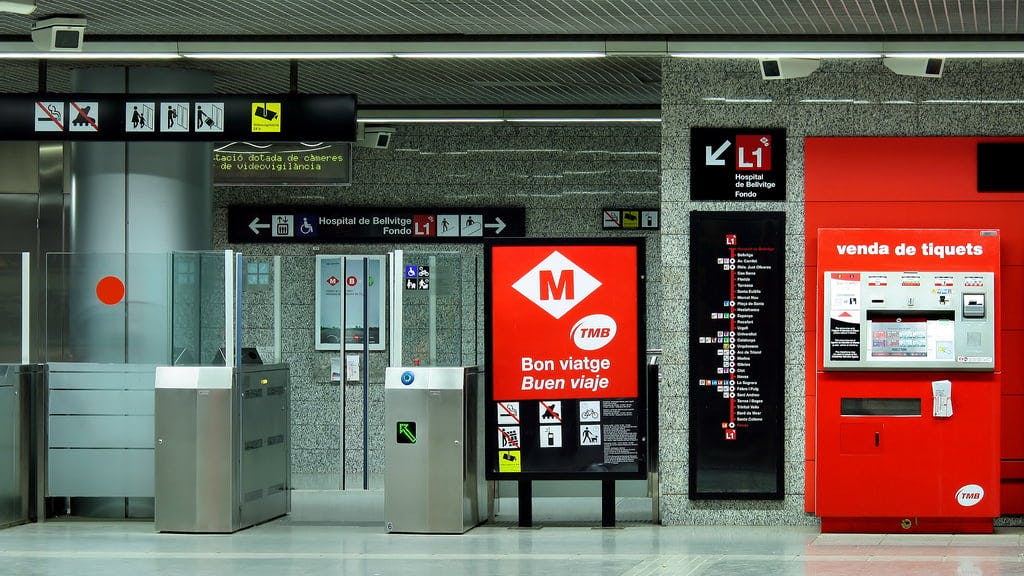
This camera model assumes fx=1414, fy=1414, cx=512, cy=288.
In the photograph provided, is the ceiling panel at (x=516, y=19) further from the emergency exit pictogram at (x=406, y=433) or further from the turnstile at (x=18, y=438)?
the emergency exit pictogram at (x=406, y=433)

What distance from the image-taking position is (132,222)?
10.6 metres

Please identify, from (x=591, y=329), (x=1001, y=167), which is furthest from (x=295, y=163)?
(x=1001, y=167)

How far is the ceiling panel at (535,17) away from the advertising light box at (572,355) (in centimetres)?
157

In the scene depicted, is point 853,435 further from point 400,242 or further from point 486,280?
point 400,242

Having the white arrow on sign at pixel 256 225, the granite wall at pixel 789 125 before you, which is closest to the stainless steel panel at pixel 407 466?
the granite wall at pixel 789 125

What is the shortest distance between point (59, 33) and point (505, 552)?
4110mm

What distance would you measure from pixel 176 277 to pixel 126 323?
90 centimetres

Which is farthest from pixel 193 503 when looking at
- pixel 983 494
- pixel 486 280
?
pixel 983 494

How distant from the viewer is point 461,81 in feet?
36.6

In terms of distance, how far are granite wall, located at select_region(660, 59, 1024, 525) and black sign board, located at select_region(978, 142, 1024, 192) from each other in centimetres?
12

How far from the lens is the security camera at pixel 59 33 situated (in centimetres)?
845

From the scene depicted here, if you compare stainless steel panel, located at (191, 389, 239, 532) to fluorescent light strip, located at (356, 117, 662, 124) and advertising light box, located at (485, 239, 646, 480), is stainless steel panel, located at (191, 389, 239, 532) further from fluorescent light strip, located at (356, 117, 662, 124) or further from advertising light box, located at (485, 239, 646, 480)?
fluorescent light strip, located at (356, 117, 662, 124)

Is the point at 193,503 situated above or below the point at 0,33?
below

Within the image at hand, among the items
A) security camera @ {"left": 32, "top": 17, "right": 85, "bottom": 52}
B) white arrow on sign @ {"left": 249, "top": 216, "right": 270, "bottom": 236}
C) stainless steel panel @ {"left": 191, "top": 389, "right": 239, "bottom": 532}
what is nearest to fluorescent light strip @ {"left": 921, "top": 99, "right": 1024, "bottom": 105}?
Result: stainless steel panel @ {"left": 191, "top": 389, "right": 239, "bottom": 532}
